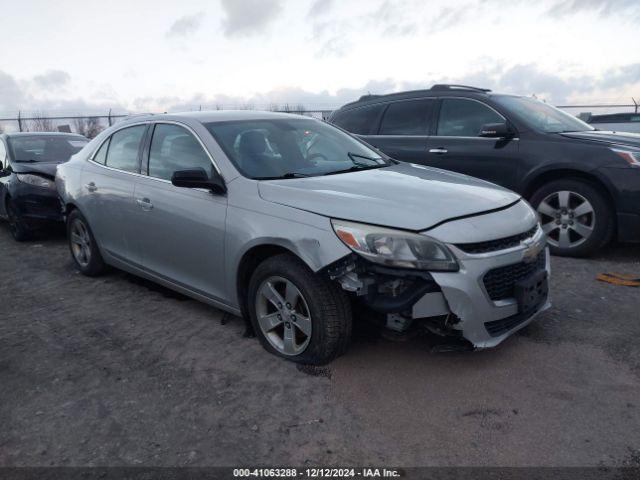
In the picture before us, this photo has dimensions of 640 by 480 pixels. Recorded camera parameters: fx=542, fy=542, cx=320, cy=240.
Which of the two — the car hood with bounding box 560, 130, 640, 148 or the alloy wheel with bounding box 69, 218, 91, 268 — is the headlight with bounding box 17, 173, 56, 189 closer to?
the alloy wheel with bounding box 69, 218, 91, 268

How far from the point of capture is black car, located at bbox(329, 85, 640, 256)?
5.36 metres

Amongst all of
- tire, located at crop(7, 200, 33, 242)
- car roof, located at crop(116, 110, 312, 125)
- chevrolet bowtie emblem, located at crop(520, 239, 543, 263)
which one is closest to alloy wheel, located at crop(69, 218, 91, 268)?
car roof, located at crop(116, 110, 312, 125)

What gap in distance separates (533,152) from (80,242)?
190 inches

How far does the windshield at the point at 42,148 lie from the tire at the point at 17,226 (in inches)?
27.6

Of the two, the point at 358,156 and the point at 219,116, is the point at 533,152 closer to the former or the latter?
the point at 358,156

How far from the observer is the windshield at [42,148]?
7.69 metres

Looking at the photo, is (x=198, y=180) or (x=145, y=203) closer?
(x=198, y=180)

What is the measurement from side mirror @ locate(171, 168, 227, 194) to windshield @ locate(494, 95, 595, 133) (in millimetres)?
3878

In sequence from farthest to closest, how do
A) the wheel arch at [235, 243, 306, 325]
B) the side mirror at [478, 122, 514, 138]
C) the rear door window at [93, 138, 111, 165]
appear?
the side mirror at [478, 122, 514, 138] < the rear door window at [93, 138, 111, 165] < the wheel arch at [235, 243, 306, 325]

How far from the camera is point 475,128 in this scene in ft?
20.5

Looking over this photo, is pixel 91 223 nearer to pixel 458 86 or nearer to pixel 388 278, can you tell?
pixel 388 278

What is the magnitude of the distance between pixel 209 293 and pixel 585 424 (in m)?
2.48

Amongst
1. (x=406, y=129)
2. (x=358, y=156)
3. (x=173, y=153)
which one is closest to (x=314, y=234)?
(x=358, y=156)

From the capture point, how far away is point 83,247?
552cm
